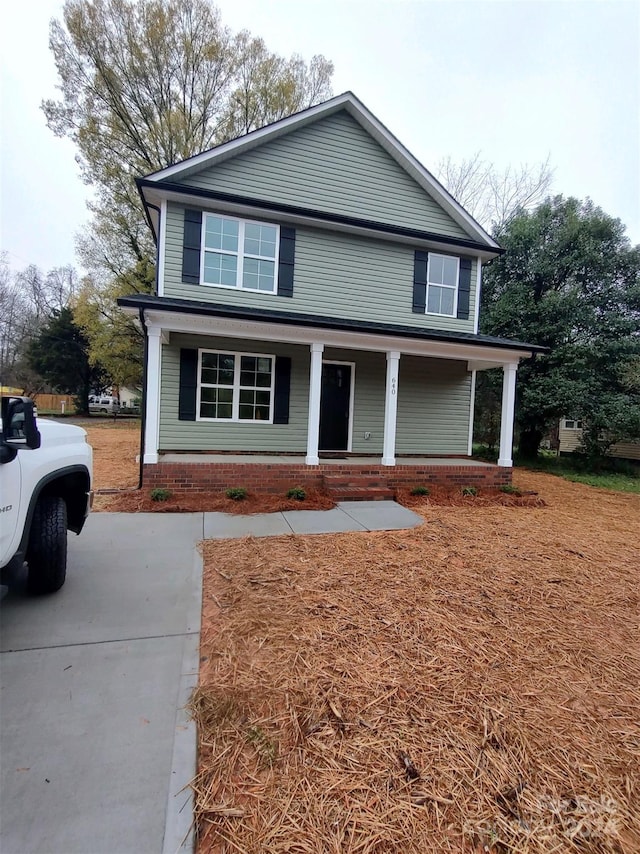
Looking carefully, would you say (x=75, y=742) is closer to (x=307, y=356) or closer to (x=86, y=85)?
(x=307, y=356)

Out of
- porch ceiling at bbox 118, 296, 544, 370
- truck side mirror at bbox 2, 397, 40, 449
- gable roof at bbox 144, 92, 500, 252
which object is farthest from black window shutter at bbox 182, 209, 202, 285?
truck side mirror at bbox 2, 397, 40, 449

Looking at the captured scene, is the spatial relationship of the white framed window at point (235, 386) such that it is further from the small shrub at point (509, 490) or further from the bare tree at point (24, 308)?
the bare tree at point (24, 308)

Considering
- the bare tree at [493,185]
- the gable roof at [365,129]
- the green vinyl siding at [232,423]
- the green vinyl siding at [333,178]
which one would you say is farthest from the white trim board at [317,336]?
the bare tree at [493,185]

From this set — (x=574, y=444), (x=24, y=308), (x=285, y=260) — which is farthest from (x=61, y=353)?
(x=574, y=444)

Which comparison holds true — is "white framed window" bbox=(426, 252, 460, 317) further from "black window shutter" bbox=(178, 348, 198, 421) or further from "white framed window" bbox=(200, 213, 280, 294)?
"black window shutter" bbox=(178, 348, 198, 421)

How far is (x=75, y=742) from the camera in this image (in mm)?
1961

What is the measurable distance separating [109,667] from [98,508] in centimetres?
400

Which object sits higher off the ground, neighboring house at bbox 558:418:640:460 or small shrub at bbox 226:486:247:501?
neighboring house at bbox 558:418:640:460

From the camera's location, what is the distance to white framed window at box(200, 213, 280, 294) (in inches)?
337

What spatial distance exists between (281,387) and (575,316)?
32.7 ft

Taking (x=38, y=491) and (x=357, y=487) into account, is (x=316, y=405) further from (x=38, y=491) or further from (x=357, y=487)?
(x=38, y=491)

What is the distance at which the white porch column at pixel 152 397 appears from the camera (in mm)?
6883

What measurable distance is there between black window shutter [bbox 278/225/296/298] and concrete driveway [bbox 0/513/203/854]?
22.0 ft

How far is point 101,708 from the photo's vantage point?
2188mm
